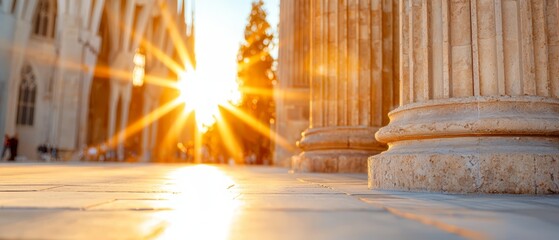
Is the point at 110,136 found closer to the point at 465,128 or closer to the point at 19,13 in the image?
the point at 19,13

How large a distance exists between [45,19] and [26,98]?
622cm

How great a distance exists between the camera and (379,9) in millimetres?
8422

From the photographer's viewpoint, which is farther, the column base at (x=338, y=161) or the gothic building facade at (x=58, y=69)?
the gothic building facade at (x=58, y=69)

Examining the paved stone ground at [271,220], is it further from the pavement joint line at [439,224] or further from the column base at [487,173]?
the column base at [487,173]

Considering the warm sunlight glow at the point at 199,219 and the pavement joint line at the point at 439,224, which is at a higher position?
the pavement joint line at the point at 439,224

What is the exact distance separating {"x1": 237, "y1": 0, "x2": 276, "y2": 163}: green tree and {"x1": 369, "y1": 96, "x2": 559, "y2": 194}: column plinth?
2647 cm

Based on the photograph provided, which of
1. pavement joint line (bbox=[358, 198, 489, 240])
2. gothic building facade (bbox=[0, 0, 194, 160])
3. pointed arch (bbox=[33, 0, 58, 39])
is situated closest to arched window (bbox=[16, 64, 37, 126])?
gothic building facade (bbox=[0, 0, 194, 160])

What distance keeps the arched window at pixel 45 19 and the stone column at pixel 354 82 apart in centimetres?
2964

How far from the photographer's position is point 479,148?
11.8 ft

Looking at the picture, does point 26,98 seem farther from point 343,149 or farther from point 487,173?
point 487,173

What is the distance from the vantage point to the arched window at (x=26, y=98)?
3011 centimetres

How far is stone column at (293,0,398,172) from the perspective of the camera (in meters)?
8.25

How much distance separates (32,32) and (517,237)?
3545 cm

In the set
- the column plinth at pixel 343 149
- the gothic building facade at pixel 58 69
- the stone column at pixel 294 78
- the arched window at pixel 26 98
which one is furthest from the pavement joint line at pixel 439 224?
the arched window at pixel 26 98
